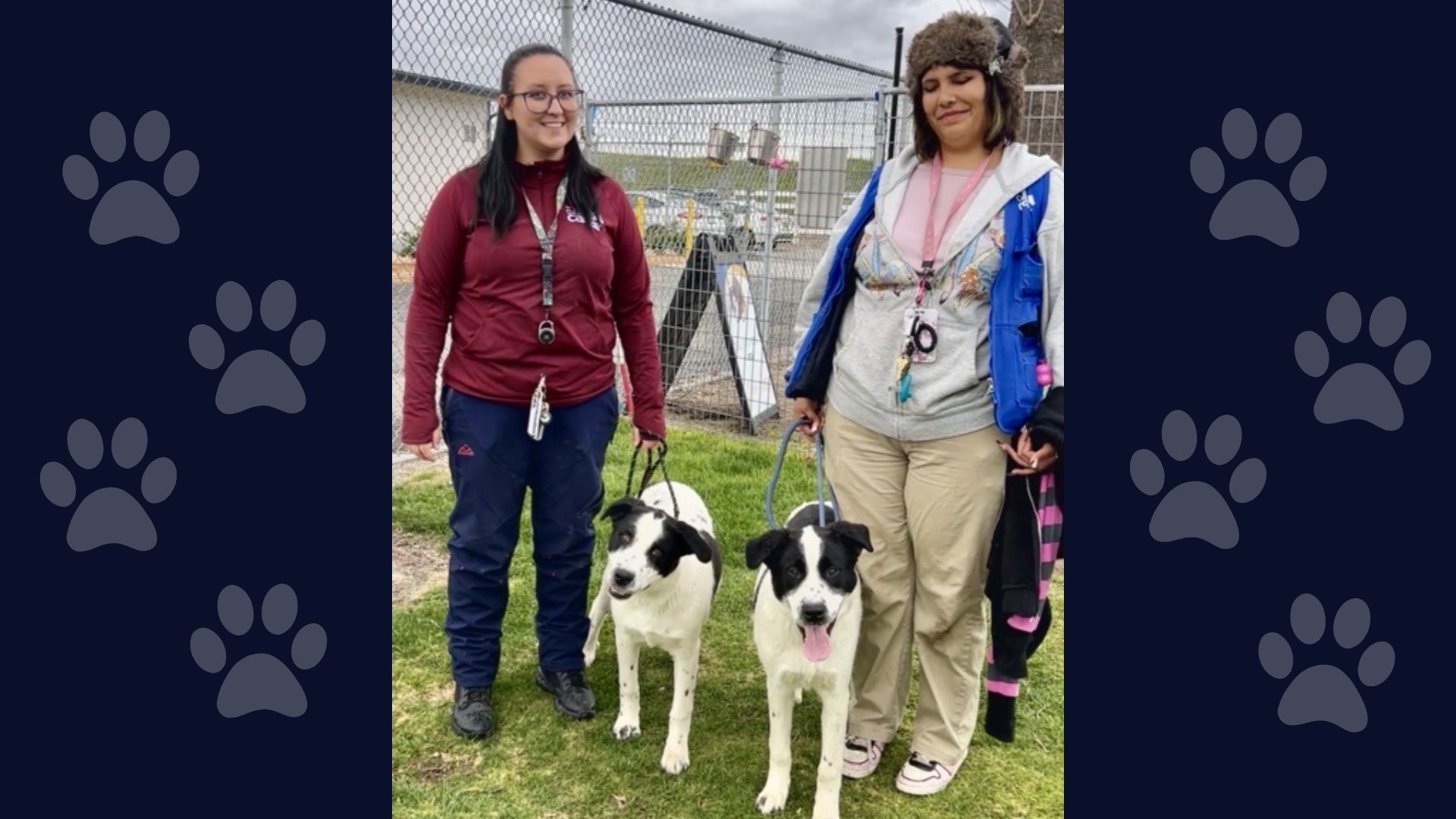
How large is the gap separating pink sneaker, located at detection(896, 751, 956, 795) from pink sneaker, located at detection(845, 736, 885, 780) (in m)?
0.09

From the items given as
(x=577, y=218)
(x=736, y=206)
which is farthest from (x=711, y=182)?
(x=577, y=218)

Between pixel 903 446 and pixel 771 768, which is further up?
pixel 903 446

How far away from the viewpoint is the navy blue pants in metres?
2.97

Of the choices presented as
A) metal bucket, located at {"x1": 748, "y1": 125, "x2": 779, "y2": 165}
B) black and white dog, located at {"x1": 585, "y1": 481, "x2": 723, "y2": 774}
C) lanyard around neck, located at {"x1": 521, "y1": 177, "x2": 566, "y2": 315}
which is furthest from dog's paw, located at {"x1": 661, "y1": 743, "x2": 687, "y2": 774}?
metal bucket, located at {"x1": 748, "y1": 125, "x2": 779, "y2": 165}

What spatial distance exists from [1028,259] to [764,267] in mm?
4610

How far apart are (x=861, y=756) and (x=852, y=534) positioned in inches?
35.4

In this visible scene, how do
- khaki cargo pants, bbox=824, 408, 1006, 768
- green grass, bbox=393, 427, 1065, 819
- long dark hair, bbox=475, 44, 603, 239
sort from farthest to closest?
1. green grass, bbox=393, 427, 1065, 819
2. long dark hair, bbox=475, 44, 603, 239
3. khaki cargo pants, bbox=824, 408, 1006, 768

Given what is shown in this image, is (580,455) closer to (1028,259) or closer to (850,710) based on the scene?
(850,710)

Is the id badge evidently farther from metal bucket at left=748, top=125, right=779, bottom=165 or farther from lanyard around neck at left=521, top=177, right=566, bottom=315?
metal bucket at left=748, top=125, right=779, bottom=165

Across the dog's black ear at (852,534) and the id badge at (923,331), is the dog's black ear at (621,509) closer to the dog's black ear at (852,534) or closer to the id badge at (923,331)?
the dog's black ear at (852,534)

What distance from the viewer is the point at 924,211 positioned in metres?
2.60

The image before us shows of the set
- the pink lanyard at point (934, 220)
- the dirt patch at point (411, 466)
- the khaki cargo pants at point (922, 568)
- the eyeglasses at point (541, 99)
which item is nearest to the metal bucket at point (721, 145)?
the dirt patch at point (411, 466)

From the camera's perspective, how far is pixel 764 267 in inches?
274
